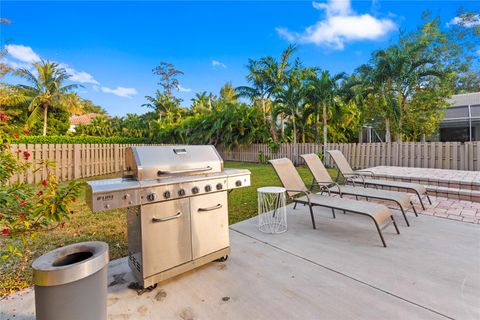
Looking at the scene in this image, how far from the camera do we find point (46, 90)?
74.5ft

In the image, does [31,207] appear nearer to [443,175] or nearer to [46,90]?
[443,175]

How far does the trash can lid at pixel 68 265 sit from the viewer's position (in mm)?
1424

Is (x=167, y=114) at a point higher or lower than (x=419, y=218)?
higher

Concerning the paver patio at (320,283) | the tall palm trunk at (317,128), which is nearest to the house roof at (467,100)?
the tall palm trunk at (317,128)

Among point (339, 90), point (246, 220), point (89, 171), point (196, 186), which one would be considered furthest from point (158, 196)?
point (339, 90)

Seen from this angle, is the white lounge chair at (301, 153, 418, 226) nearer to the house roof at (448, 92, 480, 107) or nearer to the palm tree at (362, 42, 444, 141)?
the palm tree at (362, 42, 444, 141)

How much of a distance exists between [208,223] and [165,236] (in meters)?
0.51

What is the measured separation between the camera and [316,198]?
4.08 metres

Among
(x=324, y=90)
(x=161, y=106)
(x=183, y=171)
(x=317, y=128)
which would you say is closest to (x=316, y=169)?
(x=183, y=171)

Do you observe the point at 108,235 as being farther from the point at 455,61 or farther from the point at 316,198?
the point at 455,61

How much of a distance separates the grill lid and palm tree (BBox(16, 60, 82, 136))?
26686 millimetres

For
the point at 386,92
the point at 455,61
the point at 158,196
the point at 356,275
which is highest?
the point at 455,61

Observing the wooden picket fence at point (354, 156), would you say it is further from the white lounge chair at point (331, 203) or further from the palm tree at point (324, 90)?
the white lounge chair at point (331, 203)

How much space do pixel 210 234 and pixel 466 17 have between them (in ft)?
93.9
